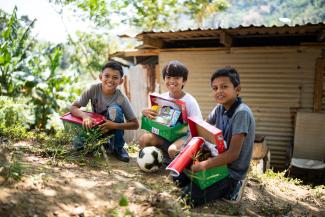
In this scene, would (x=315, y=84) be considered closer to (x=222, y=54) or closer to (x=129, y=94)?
(x=222, y=54)

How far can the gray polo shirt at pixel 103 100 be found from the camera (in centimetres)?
427

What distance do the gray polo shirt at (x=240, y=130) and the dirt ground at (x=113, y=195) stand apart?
1.32 ft

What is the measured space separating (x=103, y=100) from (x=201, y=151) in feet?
5.64

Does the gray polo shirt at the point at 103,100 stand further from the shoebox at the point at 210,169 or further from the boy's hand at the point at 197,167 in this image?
the boy's hand at the point at 197,167

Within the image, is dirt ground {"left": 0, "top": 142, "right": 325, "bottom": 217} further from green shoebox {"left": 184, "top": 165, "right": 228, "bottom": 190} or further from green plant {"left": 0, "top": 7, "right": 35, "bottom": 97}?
green plant {"left": 0, "top": 7, "right": 35, "bottom": 97}

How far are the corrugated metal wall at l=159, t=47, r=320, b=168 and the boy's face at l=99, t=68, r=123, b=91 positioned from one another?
13.5ft

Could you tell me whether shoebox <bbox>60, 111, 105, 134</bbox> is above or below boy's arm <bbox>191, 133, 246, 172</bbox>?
above

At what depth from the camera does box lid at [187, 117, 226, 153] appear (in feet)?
9.53

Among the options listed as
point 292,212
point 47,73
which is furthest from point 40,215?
point 47,73

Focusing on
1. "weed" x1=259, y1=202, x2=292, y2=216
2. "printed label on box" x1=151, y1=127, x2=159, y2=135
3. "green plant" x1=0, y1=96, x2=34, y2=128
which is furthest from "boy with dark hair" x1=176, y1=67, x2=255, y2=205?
"green plant" x1=0, y1=96, x2=34, y2=128

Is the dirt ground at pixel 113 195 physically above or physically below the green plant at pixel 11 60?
below

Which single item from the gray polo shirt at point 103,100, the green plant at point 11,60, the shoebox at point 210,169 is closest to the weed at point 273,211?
the shoebox at point 210,169

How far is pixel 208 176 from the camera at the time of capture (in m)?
3.05

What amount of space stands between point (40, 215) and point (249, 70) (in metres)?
6.33
